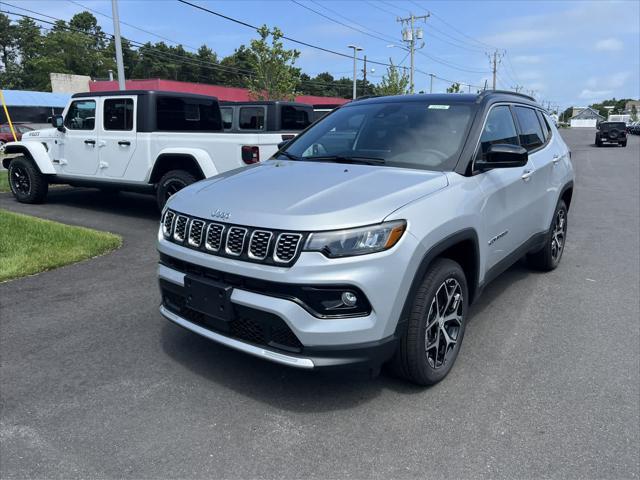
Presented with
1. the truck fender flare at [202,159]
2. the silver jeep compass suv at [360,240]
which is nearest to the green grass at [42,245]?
the truck fender flare at [202,159]

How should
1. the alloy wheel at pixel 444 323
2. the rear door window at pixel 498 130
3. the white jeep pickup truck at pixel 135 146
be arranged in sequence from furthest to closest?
the white jeep pickup truck at pixel 135 146
the rear door window at pixel 498 130
the alloy wheel at pixel 444 323

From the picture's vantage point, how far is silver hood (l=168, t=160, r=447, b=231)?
272 centimetres

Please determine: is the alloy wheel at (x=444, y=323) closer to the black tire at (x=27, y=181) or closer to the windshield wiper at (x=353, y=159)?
the windshield wiper at (x=353, y=159)

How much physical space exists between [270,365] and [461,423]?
4.31 feet

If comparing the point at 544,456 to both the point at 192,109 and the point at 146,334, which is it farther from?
the point at 192,109

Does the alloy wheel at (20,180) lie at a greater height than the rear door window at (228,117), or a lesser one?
lesser

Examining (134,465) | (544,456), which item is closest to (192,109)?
(134,465)

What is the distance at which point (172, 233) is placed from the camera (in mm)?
3318

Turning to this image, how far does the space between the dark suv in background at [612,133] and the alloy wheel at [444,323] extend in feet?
121

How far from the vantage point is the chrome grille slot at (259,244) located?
274 centimetres

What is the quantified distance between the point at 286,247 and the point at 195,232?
2.36 ft

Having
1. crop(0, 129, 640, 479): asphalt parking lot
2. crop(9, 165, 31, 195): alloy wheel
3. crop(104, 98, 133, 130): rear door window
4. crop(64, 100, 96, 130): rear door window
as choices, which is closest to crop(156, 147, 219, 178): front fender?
crop(104, 98, 133, 130): rear door window

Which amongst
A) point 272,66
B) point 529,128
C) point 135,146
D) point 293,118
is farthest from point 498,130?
point 272,66

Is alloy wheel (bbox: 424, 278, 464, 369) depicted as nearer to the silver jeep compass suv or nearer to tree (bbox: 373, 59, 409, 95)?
the silver jeep compass suv
